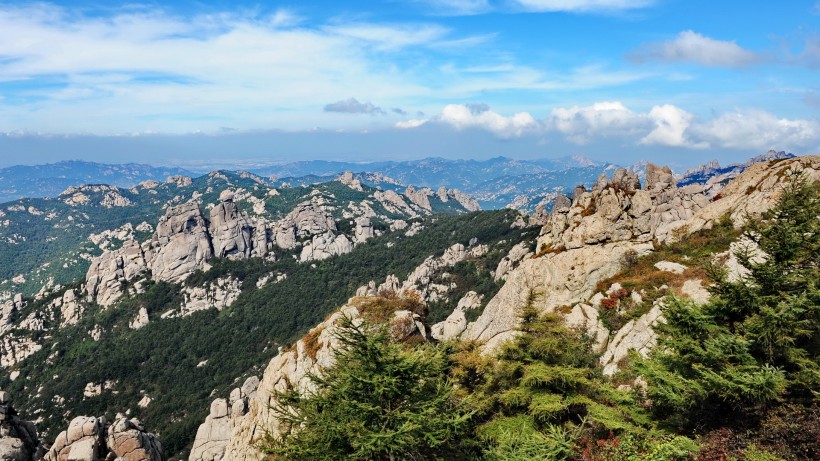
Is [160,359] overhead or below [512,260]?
below

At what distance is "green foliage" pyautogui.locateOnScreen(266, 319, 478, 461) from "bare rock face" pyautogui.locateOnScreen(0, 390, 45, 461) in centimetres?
3265

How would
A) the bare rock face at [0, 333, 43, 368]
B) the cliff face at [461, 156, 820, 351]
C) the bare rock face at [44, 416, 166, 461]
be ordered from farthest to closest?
1. the bare rock face at [0, 333, 43, 368]
2. the cliff face at [461, 156, 820, 351]
3. the bare rock face at [44, 416, 166, 461]

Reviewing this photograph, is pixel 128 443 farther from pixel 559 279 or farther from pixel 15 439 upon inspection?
pixel 559 279

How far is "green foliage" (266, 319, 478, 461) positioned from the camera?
1249cm

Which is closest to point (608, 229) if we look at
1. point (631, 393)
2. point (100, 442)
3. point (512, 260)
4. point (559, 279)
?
point (559, 279)

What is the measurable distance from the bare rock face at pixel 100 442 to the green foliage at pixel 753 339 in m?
42.9

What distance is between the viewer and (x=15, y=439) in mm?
33312

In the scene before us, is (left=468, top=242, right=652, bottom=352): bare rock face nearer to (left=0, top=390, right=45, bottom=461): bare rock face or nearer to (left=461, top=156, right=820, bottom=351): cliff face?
(left=461, top=156, right=820, bottom=351): cliff face

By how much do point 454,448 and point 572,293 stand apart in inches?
1171

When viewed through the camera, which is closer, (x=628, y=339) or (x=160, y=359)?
(x=628, y=339)

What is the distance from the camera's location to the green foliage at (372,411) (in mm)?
12492

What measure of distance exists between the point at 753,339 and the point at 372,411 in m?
14.0

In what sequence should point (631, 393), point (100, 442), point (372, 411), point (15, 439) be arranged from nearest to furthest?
point (372, 411)
point (631, 393)
point (15, 439)
point (100, 442)

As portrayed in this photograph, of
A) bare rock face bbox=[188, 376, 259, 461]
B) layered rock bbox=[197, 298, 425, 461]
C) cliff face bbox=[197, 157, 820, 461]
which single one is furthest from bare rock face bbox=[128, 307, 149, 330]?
layered rock bbox=[197, 298, 425, 461]
